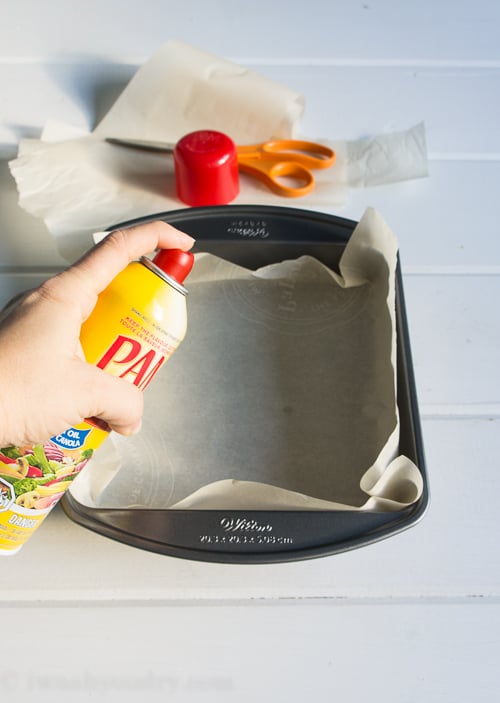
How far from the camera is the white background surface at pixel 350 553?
56cm

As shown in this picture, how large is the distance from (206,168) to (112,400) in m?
0.38

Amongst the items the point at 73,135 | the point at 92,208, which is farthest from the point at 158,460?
the point at 73,135

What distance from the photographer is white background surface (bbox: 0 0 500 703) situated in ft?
1.85

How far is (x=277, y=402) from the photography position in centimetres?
73

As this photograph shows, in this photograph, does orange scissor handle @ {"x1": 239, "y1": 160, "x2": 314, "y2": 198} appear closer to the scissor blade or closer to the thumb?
the scissor blade

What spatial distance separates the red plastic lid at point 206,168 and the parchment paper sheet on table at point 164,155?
3cm

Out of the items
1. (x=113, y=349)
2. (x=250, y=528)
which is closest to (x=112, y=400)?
(x=113, y=349)

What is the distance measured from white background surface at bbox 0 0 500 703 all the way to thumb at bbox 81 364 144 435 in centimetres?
13

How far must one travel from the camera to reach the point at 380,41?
109 centimetres

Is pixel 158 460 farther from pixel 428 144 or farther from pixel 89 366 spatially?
pixel 428 144

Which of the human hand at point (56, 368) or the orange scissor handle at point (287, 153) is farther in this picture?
the orange scissor handle at point (287, 153)

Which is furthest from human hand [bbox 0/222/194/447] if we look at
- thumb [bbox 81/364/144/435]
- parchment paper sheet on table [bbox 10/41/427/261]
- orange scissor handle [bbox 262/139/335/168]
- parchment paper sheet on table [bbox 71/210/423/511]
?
orange scissor handle [bbox 262/139/335/168]

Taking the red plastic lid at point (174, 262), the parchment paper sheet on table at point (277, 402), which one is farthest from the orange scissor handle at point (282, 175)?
the red plastic lid at point (174, 262)

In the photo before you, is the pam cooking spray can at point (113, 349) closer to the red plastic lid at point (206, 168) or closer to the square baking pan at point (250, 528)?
the square baking pan at point (250, 528)
